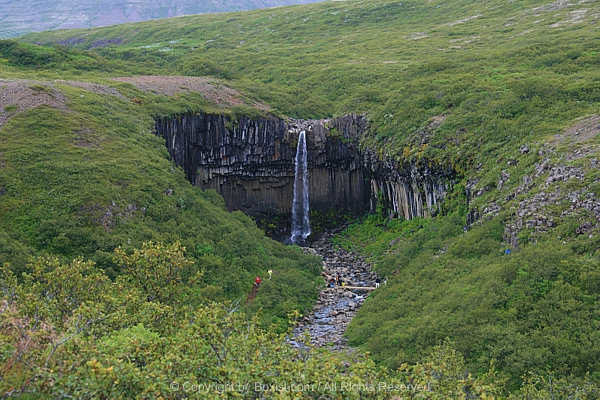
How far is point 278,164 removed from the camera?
5197cm

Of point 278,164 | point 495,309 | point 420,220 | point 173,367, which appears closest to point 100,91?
point 278,164

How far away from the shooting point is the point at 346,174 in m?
53.5

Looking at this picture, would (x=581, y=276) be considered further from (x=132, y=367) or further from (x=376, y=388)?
(x=132, y=367)

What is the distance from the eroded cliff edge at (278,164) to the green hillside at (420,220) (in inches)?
72.0

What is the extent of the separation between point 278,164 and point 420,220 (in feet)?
54.8

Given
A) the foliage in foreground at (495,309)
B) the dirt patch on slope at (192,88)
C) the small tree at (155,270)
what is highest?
the dirt patch on slope at (192,88)

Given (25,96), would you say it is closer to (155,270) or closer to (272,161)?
(272,161)

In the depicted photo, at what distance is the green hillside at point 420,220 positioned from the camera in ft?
66.9

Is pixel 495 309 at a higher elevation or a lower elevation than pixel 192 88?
lower

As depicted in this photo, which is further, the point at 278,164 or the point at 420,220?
the point at 278,164

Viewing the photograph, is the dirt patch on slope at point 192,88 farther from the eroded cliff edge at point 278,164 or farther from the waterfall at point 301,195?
the waterfall at point 301,195

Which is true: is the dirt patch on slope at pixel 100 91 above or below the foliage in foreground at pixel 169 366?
above

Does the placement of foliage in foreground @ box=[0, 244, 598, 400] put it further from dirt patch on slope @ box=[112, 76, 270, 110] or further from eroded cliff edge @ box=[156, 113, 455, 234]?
dirt patch on slope @ box=[112, 76, 270, 110]

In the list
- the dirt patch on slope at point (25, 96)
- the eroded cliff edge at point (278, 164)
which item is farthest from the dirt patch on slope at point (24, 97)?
the eroded cliff edge at point (278, 164)
